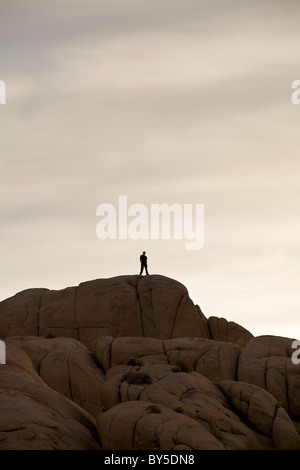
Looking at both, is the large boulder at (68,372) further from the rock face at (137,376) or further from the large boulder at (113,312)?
the large boulder at (113,312)

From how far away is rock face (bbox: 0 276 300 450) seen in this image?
64688 millimetres

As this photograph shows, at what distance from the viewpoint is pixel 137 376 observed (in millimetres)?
74750

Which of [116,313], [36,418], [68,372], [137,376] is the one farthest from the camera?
[116,313]

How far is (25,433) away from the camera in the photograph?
62.5 metres

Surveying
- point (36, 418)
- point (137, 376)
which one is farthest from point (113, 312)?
point (36, 418)

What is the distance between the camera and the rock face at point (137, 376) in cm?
6469

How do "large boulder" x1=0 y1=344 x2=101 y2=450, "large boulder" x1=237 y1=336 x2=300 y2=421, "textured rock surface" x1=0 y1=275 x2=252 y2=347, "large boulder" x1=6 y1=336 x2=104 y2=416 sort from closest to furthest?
1. "large boulder" x1=0 y1=344 x2=101 y2=450
2. "large boulder" x1=6 y1=336 x2=104 y2=416
3. "large boulder" x1=237 y1=336 x2=300 y2=421
4. "textured rock surface" x1=0 y1=275 x2=252 y2=347

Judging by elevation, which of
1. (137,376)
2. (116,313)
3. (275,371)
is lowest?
(275,371)

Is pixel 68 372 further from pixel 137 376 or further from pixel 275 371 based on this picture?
pixel 275 371

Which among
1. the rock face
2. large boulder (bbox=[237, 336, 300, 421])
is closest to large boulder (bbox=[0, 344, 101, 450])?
the rock face

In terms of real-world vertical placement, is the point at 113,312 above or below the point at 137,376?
above

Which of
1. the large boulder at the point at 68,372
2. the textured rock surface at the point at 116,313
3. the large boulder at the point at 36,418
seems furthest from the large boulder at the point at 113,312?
the large boulder at the point at 36,418

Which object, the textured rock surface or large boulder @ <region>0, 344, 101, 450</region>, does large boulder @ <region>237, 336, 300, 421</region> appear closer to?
the textured rock surface

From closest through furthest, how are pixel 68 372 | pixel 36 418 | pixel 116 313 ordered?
pixel 36 418 < pixel 68 372 < pixel 116 313
